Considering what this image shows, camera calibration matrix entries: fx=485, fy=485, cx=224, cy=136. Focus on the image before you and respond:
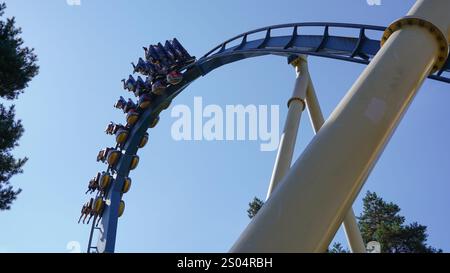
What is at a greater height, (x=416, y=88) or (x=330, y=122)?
(x=416, y=88)

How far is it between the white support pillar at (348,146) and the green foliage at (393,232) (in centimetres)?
1972

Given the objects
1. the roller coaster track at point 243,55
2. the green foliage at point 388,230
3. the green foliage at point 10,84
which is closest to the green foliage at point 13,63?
the green foliage at point 10,84

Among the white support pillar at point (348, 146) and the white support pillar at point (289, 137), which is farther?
the white support pillar at point (289, 137)

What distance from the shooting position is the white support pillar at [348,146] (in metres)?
2.42

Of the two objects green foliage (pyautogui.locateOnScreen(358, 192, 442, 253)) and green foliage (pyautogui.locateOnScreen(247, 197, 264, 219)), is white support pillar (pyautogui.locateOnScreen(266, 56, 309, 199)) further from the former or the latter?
green foliage (pyautogui.locateOnScreen(247, 197, 264, 219))

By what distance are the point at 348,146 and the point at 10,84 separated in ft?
27.8

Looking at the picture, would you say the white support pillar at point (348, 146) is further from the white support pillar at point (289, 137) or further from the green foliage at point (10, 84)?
the green foliage at point (10, 84)

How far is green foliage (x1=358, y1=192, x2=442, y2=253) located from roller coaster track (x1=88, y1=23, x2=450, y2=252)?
1258 cm

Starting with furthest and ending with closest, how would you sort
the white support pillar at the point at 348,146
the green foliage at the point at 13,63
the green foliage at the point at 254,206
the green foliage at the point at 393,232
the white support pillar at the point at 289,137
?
1. the green foliage at the point at 254,206
2. the green foliage at the point at 393,232
3. the green foliage at the point at 13,63
4. the white support pillar at the point at 289,137
5. the white support pillar at the point at 348,146

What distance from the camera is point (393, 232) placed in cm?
2203

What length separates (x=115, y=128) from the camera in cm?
1598
